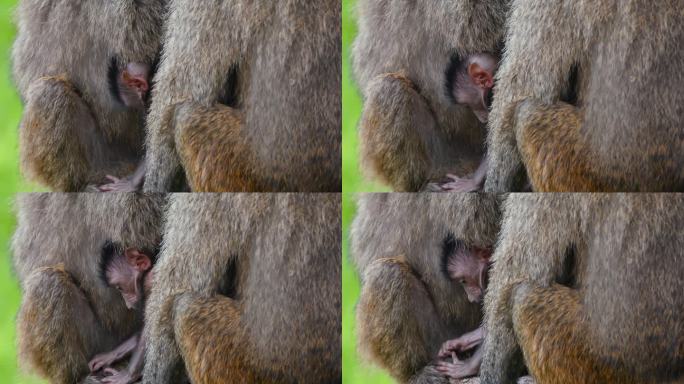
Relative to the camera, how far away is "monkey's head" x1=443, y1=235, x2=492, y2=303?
2326 mm

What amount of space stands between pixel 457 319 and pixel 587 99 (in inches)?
26.9

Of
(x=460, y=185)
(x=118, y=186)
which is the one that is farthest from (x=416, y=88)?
(x=118, y=186)

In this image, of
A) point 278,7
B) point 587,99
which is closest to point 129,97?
point 278,7

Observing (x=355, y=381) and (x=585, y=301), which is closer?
(x=585, y=301)

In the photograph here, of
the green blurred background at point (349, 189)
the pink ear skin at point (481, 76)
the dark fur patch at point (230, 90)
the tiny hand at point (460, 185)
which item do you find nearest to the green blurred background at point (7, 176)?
the dark fur patch at point (230, 90)

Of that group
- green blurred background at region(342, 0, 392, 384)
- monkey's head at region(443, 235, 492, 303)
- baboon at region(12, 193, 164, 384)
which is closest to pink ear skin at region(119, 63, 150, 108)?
baboon at region(12, 193, 164, 384)

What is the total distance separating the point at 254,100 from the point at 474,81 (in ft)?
2.00

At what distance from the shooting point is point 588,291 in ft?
7.29

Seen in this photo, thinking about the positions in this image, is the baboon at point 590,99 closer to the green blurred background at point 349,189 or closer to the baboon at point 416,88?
the baboon at point 416,88

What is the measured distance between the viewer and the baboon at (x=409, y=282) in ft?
7.68

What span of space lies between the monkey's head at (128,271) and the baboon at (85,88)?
0.21 meters

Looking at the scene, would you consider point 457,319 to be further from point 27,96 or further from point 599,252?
point 27,96

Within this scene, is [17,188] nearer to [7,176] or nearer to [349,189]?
[7,176]

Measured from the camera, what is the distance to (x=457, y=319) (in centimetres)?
234
